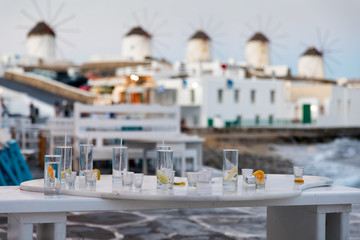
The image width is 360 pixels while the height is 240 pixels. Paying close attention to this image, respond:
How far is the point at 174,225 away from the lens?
15.9 feet

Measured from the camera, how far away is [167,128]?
30.9 ft

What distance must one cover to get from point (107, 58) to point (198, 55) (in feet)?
33.3

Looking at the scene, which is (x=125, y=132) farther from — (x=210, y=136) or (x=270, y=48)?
(x=270, y=48)

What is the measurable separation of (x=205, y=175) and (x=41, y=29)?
63138 mm

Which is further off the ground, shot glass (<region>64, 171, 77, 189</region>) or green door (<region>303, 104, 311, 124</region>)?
green door (<region>303, 104, 311, 124</region>)

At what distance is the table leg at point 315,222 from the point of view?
3.10 m

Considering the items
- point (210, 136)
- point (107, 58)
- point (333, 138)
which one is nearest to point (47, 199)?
point (210, 136)

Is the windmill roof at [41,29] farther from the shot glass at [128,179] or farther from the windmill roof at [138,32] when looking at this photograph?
the shot glass at [128,179]

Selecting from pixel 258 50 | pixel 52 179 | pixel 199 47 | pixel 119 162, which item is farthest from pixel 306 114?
pixel 52 179

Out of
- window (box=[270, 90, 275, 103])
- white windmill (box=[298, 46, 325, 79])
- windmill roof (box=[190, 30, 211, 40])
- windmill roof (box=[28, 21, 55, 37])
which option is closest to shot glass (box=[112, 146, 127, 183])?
window (box=[270, 90, 275, 103])

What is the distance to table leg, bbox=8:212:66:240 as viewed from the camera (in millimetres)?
2688

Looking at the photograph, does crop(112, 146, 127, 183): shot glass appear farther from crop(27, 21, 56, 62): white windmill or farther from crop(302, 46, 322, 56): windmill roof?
crop(27, 21, 56, 62): white windmill

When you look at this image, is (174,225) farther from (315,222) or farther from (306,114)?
(306,114)

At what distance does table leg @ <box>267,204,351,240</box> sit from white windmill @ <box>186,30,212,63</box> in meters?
55.1
